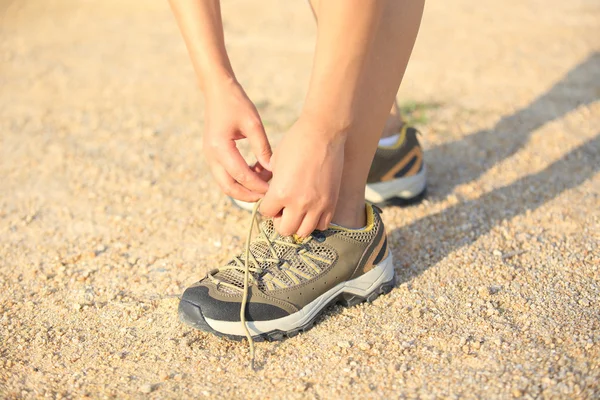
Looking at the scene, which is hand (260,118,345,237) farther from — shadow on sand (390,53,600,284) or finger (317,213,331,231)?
shadow on sand (390,53,600,284)

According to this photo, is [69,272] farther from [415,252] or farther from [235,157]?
[415,252]

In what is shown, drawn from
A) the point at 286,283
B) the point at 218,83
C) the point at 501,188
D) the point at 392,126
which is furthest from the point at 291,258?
the point at 501,188

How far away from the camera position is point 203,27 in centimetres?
183

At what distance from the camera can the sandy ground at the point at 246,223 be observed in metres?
1.61

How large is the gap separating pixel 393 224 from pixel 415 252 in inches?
8.5

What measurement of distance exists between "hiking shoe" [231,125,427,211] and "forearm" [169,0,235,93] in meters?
0.65

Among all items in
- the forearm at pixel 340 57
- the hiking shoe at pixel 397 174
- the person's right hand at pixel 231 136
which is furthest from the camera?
the hiking shoe at pixel 397 174

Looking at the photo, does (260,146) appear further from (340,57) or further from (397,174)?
(397,174)

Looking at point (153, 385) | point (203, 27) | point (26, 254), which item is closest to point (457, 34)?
point (203, 27)

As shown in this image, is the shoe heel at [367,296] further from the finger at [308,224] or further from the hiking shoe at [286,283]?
the finger at [308,224]

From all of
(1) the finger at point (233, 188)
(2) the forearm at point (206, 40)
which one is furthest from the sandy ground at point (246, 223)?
(2) the forearm at point (206, 40)

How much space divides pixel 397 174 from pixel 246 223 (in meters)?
0.59

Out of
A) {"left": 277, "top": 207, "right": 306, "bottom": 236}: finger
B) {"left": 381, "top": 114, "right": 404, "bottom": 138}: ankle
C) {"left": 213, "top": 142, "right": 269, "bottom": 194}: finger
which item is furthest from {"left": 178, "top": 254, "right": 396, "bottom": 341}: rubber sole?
{"left": 381, "top": 114, "right": 404, "bottom": 138}: ankle

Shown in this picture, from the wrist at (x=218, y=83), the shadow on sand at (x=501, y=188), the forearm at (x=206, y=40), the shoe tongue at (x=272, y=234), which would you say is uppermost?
the forearm at (x=206, y=40)
